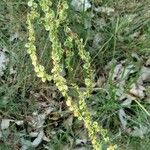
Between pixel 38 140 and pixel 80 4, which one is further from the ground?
pixel 80 4

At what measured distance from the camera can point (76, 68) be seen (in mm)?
2875

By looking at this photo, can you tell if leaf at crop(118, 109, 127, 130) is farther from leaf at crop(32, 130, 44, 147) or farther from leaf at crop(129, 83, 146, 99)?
leaf at crop(32, 130, 44, 147)

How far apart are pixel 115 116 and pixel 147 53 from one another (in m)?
0.52

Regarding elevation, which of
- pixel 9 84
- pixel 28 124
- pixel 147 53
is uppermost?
pixel 147 53

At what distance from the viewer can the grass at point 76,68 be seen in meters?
2.71

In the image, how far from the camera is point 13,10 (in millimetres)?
3088

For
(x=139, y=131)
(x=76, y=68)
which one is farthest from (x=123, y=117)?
(x=76, y=68)

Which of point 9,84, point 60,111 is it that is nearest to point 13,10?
point 9,84

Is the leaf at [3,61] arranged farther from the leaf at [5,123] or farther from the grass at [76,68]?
the leaf at [5,123]

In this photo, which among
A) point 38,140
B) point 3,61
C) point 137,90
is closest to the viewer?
point 38,140

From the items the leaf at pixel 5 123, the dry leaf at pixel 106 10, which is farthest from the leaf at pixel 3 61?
the dry leaf at pixel 106 10

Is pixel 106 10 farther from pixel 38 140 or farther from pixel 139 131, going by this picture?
pixel 38 140

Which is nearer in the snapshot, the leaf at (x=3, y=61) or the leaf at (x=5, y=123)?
the leaf at (x=5, y=123)

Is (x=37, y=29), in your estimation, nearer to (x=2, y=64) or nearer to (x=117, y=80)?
(x=2, y=64)
